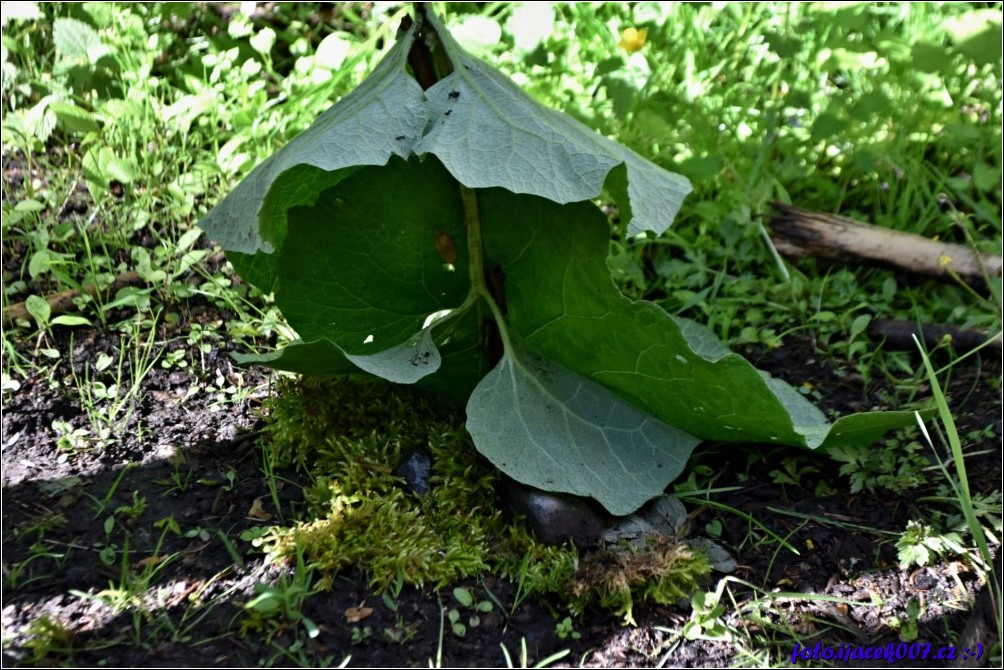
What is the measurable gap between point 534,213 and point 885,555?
1.06m

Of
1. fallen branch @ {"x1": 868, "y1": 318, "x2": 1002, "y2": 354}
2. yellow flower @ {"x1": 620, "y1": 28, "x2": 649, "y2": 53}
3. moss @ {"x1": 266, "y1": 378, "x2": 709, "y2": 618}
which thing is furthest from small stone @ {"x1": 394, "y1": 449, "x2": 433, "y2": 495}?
yellow flower @ {"x1": 620, "y1": 28, "x2": 649, "y2": 53}

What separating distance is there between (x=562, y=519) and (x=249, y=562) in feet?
2.11

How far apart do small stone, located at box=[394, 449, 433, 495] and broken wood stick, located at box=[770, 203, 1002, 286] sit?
148cm

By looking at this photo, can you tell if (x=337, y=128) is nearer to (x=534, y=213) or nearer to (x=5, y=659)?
(x=534, y=213)

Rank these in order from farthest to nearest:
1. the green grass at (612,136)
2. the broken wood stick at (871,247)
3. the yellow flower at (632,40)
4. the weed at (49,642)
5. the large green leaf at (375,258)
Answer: the yellow flower at (632,40) → the broken wood stick at (871,247) → the green grass at (612,136) → the large green leaf at (375,258) → the weed at (49,642)

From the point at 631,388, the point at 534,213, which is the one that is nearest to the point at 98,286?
the point at 534,213

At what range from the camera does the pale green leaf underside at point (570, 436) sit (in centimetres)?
199

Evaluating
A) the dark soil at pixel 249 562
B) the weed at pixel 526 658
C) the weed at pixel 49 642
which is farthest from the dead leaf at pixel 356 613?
the weed at pixel 49 642

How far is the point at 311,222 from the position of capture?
2111 millimetres

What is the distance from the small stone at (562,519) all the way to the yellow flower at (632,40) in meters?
2.06

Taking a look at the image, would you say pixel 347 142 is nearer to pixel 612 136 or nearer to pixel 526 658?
pixel 526 658

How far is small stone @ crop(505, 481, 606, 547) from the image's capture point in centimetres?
201

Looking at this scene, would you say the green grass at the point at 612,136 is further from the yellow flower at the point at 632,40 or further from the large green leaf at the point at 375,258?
the large green leaf at the point at 375,258

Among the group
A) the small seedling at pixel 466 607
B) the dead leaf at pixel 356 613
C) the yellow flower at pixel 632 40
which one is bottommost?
the small seedling at pixel 466 607
